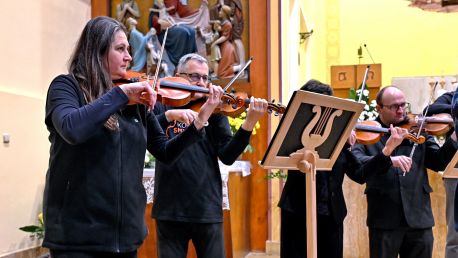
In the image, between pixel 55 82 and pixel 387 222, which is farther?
pixel 387 222

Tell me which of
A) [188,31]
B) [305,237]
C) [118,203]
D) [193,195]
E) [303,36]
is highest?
[303,36]

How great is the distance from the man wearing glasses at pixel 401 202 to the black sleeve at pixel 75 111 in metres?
1.85

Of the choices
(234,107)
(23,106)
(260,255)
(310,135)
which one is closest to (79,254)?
(310,135)

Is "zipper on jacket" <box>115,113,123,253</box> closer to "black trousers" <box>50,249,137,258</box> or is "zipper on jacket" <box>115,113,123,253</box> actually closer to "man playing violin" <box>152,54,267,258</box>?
"black trousers" <box>50,249,137,258</box>

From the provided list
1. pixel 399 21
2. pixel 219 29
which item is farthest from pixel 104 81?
pixel 399 21

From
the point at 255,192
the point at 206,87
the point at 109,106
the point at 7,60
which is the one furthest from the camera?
the point at 255,192

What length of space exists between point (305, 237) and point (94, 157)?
1.46 m

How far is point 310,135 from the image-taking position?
2.25 metres

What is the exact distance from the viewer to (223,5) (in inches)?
262

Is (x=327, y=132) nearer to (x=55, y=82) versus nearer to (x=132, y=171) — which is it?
(x=132, y=171)

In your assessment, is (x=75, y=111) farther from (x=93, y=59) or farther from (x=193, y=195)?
(x=193, y=195)

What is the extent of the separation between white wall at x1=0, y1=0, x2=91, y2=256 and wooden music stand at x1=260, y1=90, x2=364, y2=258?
362cm

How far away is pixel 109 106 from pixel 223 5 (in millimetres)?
5282

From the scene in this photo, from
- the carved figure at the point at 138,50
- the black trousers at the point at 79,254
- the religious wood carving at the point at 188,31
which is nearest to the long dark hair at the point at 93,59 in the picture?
the black trousers at the point at 79,254
